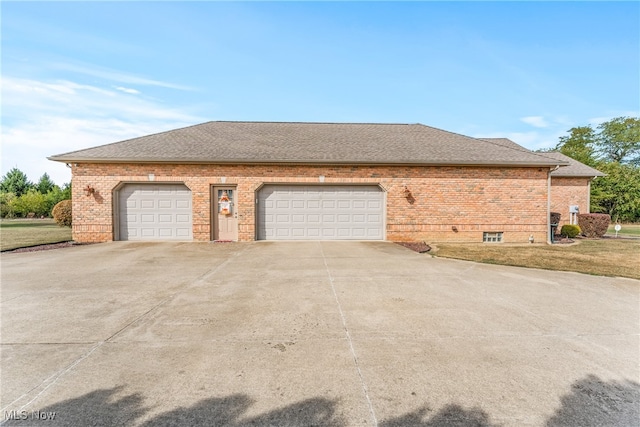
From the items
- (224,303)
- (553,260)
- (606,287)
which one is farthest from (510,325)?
(553,260)

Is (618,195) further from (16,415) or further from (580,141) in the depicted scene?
(16,415)

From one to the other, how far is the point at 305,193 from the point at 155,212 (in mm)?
5952

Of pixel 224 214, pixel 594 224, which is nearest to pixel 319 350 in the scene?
pixel 224 214

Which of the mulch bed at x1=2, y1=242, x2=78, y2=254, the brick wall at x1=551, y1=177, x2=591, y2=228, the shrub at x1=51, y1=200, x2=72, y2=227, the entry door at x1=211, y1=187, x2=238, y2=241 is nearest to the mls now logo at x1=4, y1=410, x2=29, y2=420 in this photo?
the entry door at x1=211, y1=187, x2=238, y2=241

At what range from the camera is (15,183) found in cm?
3666

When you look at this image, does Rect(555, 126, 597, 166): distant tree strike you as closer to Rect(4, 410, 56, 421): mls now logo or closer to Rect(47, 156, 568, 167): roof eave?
Rect(47, 156, 568, 167): roof eave

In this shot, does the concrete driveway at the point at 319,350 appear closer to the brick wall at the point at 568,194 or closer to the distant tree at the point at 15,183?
the brick wall at the point at 568,194

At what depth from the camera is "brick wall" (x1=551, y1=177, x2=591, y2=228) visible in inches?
693

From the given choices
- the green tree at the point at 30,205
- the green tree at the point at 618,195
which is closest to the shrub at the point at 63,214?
the green tree at the point at 30,205

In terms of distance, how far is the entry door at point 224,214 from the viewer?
1176 cm

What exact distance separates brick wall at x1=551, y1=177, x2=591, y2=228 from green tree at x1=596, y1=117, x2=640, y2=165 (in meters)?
30.2

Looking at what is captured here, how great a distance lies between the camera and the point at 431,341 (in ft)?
11.0

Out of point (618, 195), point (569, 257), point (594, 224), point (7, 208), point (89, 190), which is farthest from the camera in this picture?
point (7, 208)

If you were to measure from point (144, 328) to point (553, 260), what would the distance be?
31.8 feet
